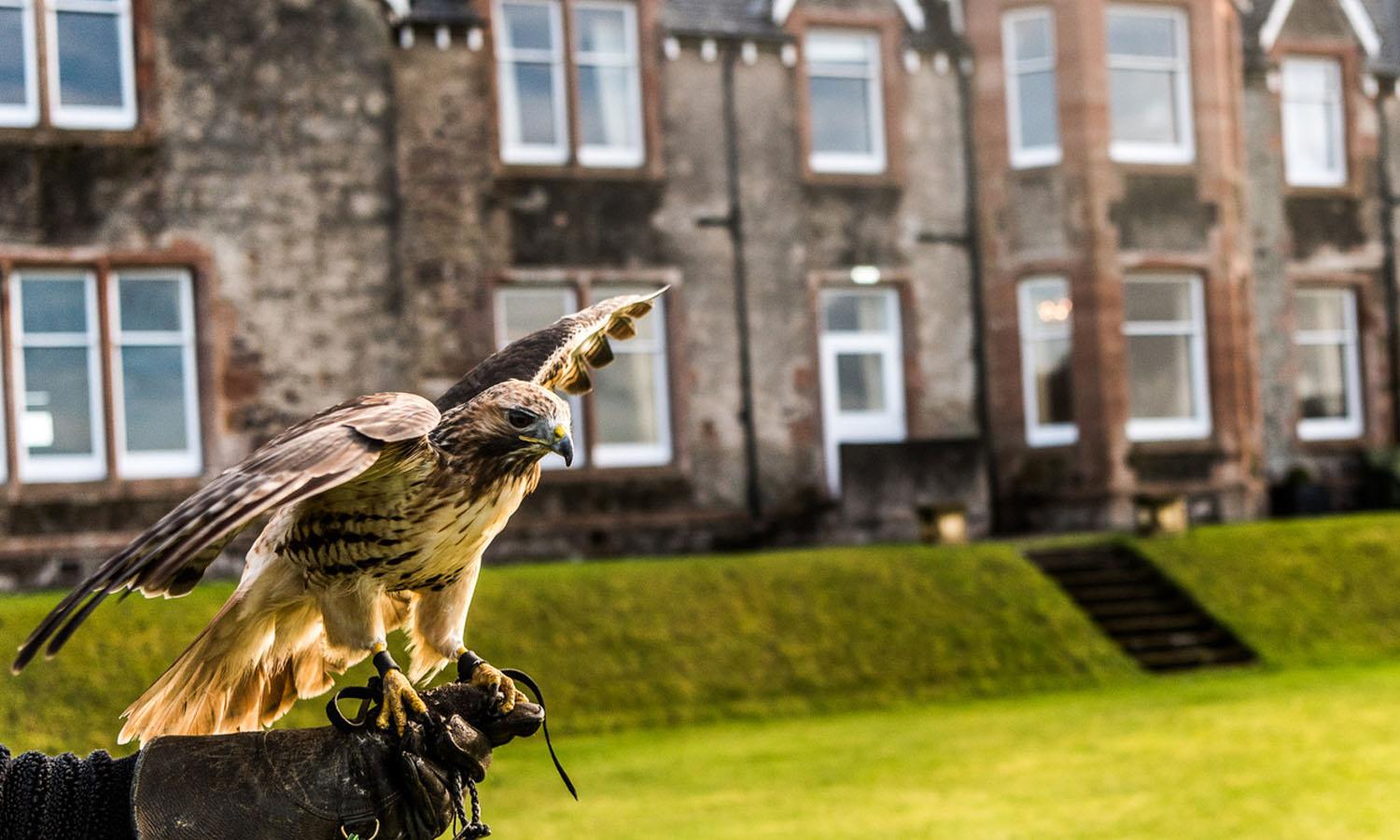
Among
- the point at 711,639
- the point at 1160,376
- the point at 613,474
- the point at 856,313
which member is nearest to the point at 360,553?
the point at 711,639

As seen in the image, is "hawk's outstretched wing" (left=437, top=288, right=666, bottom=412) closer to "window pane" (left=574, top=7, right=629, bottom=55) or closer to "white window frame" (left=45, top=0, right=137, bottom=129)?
"white window frame" (left=45, top=0, right=137, bottom=129)

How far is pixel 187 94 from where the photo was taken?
768 inches

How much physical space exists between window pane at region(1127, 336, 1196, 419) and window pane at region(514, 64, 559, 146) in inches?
326

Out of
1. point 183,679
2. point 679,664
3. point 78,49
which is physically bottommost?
point 679,664

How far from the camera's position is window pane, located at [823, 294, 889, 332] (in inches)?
905

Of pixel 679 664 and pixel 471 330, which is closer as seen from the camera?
pixel 679 664

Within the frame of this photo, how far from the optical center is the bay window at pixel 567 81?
2125cm

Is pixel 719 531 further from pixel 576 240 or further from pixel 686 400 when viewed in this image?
pixel 576 240

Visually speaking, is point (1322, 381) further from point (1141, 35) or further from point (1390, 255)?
point (1141, 35)

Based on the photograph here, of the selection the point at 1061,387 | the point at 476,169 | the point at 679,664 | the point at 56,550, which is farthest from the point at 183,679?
the point at 1061,387

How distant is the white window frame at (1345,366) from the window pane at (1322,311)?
22mm

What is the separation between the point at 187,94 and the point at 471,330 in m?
4.18

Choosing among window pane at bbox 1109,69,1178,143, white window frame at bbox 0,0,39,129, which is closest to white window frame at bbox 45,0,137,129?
white window frame at bbox 0,0,39,129

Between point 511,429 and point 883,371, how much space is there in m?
19.4
